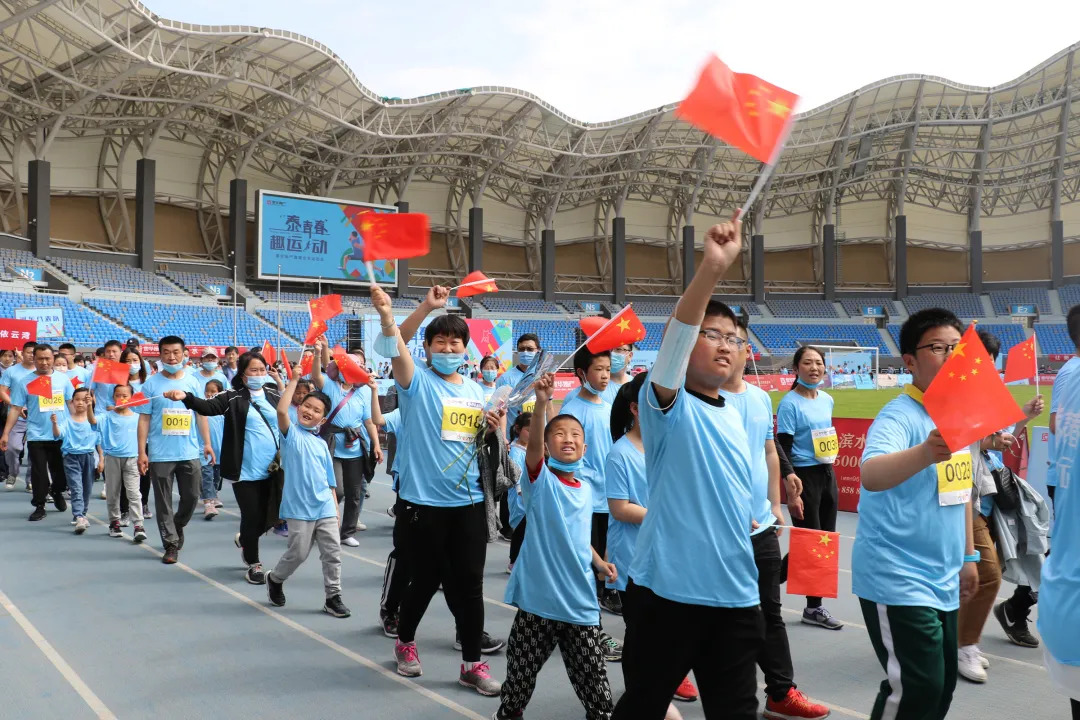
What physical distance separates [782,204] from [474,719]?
47414 mm

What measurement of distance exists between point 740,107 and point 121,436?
7.59 metres

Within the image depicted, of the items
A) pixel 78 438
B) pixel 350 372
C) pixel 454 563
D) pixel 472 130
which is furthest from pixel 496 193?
pixel 454 563

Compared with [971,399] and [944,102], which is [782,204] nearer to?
[944,102]

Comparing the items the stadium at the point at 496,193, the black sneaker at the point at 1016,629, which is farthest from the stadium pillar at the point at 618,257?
the black sneaker at the point at 1016,629

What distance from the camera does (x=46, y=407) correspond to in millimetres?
9289

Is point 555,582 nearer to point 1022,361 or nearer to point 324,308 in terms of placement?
point 324,308

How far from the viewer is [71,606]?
5.73 meters

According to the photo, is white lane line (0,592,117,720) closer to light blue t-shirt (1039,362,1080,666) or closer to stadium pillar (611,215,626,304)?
light blue t-shirt (1039,362,1080,666)

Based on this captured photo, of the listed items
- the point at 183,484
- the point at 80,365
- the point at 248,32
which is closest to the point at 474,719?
the point at 183,484

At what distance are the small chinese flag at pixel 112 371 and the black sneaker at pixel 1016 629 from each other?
8187mm

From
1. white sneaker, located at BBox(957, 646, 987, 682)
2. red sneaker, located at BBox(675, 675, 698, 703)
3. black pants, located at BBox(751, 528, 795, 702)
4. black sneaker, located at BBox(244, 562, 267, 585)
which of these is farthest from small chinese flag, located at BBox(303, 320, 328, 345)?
white sneaker, located at BBox(957, 646, 987, 682)

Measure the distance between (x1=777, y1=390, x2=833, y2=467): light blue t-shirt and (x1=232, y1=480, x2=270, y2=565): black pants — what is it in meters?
4.09

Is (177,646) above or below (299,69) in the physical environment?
below

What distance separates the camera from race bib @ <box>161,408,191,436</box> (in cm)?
743
